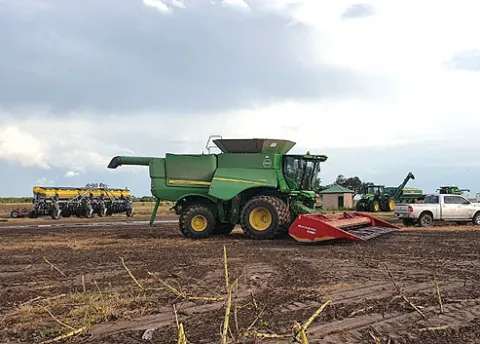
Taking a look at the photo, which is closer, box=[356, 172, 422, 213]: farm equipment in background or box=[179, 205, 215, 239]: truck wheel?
box=[179, 205, 215, 239]: truck wheel

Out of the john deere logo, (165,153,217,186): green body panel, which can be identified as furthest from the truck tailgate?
(165,153,217,186): green body panel

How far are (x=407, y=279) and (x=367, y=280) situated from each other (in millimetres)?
668

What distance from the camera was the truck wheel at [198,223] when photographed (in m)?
16.3

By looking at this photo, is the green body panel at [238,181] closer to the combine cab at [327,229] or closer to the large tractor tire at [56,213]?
the combine cab at [327,229]

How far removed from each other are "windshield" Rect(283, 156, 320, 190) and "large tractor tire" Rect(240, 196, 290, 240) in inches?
42.6

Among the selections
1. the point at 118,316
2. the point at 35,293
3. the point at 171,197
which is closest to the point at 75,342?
the point at 118,316

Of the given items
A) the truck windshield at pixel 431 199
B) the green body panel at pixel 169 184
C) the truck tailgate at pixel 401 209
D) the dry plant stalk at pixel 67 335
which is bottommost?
the dry plant stalk at pixel 67 335

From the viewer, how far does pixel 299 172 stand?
1658 centimetres

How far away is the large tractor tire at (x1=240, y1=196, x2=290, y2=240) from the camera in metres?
15.1

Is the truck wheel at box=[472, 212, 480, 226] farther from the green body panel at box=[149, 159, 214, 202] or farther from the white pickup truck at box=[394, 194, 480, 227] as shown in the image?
the green body panel at box=[149, 159, 214, 202]

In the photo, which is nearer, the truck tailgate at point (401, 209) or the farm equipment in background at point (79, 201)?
the truck tailgate at point (401, 209)

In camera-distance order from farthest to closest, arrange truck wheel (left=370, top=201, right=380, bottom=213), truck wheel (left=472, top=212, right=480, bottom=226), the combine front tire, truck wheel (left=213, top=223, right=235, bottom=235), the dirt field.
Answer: the combine front tire < truck wheel (left=370, top=201, right=380, bottom=213) < truck wheel (left=472, top=212, right=480, bottom=226) < truck wheel (left=213, top=223, right=235, bottom=235) < the dirt field

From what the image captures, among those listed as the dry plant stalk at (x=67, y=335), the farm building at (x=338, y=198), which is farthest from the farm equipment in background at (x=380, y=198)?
the dry plant stalk at (x=67, y=335)

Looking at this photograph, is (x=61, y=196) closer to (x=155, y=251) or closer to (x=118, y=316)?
(x=155, y=251)
